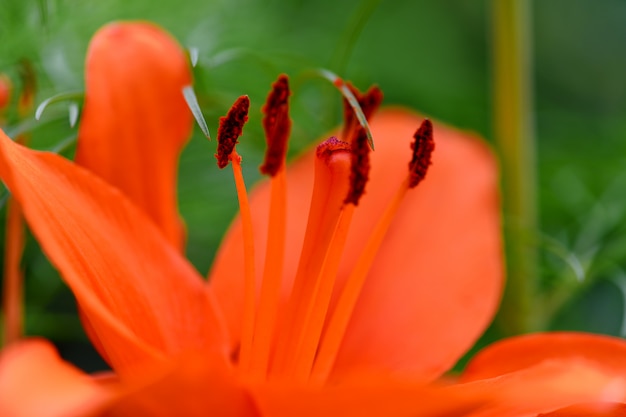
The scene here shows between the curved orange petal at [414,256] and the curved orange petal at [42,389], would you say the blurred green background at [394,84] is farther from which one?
the curved orange petal at [42,389]

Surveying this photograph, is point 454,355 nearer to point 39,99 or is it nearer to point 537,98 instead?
point 39,99

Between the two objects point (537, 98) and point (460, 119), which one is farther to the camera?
point (537, 98)

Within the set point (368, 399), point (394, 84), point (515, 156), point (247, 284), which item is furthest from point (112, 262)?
point (394, 84)

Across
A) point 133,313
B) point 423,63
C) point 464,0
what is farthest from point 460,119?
point 133,313

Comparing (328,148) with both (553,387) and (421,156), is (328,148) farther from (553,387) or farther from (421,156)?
(553,387)

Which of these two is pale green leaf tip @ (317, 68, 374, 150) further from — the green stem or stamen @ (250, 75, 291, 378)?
the green stem

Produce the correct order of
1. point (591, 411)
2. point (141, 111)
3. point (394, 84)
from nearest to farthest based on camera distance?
point (591, 411) → point (141, 111) → point (394, 84)
